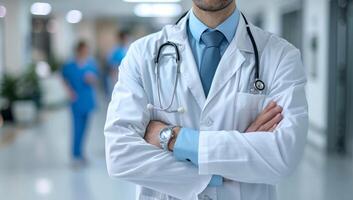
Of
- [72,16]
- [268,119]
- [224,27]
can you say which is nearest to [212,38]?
[224,27]

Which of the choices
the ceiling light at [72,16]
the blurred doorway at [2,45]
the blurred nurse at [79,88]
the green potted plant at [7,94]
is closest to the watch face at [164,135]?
the blurred nurse at [79,88]

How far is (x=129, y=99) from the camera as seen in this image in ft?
5.21

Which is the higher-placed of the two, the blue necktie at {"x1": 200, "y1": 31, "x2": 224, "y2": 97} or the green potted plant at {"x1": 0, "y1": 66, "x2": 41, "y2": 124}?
the blue necktie at {"x1": 200, "y1": 31, "x2": 224, "y2": 97}

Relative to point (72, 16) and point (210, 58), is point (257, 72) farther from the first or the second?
point (72, 16)

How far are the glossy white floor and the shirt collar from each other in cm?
338

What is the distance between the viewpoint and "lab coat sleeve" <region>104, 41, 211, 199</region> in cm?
153

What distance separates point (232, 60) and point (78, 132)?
5.02 m

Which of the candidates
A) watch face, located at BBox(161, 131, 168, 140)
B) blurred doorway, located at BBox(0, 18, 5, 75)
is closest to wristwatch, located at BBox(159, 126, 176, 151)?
watch face, located at BBox(161, 131, 168, 140)

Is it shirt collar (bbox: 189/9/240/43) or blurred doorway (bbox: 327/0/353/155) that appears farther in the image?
blurred doorway (bbox: 327/0/353/155)

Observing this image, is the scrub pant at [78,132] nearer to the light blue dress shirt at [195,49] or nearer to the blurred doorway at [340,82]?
the blurred doorway at [340,82]

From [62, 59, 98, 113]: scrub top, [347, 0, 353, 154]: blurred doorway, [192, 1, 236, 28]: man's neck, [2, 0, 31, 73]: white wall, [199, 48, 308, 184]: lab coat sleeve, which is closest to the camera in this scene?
[199, 48, 308, 184]: lab coat sleeve

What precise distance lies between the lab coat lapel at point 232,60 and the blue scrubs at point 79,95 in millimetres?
4825

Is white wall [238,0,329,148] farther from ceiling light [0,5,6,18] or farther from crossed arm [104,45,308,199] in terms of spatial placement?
ceiling light [0,5,6,18]

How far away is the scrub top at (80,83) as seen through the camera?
625 cm
